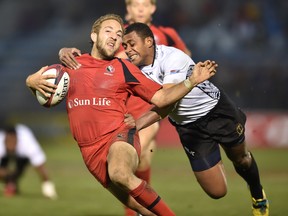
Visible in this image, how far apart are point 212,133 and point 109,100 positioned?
1.60 m

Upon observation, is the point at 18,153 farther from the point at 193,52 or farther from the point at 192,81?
the point at 193,52

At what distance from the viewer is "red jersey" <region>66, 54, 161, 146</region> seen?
21.8ft

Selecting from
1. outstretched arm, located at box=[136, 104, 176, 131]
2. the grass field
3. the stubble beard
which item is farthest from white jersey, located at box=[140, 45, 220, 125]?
the grass field

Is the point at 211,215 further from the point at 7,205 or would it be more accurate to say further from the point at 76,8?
the point at 76,8

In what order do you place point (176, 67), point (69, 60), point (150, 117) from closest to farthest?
point (69, 60), point (150, 117), point (176, 67)

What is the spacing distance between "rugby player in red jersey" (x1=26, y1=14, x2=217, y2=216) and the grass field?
2.65m

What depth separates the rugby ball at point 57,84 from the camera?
6.61m

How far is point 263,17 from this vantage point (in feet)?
75.8

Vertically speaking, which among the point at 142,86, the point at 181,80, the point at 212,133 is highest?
the point at 142,86

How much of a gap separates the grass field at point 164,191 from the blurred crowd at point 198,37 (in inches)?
96.4

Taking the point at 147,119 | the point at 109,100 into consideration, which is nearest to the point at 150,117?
the point at 147,119

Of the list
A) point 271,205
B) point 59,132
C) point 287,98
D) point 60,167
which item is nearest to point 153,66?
point 271,205

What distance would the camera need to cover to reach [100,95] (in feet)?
21.8

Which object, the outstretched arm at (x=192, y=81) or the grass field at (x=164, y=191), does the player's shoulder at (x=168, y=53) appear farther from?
the grass field at (x=164, y=191)
